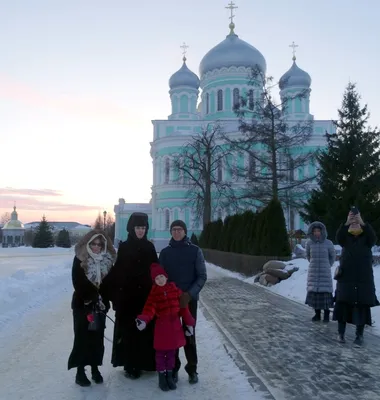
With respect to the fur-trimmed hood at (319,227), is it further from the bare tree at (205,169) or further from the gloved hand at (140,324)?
the bare tree at (205,169)

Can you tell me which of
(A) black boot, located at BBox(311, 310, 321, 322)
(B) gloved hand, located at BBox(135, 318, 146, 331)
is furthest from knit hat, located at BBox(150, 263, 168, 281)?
(A) black boot, located at BBox(311, 310, 321, 322)

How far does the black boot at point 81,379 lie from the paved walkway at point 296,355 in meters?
1.64

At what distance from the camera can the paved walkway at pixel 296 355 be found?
4.63 m

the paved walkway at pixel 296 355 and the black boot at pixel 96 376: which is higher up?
the black boot at pixel 96 376

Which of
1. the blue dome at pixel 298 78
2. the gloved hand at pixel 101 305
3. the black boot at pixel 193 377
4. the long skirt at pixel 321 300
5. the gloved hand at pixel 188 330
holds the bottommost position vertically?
the black boot at pixel 193 377

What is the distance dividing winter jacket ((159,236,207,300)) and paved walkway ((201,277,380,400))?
1.13 m

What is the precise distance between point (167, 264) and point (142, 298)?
441 millimetres

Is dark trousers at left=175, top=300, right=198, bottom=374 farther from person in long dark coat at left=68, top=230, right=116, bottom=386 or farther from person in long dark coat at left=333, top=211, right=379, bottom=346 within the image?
person in long dark coat at left=333, top=211, right=379, bottom=346

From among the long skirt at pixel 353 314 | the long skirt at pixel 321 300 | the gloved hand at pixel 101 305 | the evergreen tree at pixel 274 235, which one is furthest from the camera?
the evergreen tree at pixel 274 235

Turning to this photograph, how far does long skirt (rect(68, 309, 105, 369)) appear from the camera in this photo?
4.86m

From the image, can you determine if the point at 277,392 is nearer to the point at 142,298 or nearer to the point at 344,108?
the point at 142,298

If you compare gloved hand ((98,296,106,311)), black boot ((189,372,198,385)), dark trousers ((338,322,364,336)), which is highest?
gloved hand ((98,296,106,311))

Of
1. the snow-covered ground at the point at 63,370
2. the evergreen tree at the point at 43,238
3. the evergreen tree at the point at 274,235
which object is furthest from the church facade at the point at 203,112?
the snow-covered ground at the point at 63,370

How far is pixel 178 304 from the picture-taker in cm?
480
